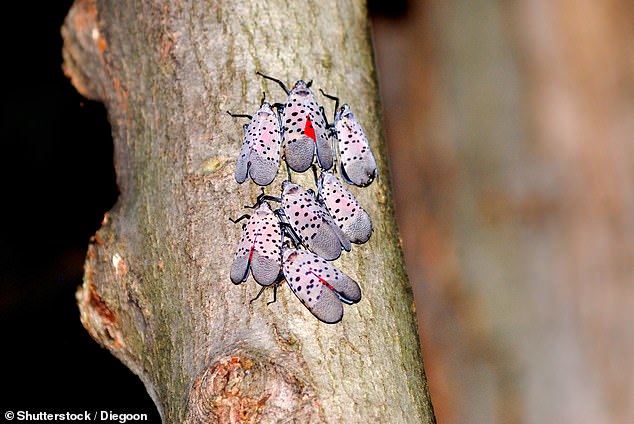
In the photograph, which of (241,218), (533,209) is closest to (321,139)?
(241,218)

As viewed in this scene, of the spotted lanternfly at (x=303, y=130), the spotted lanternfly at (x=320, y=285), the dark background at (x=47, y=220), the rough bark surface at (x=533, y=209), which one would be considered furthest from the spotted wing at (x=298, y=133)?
the dark background at (x=47, y=220)

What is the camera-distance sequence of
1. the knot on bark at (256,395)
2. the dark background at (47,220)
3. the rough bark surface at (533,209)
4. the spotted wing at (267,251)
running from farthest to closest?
1. the dark background at (47,220)
2. the rough bark surface at (533,209)
3. the spotted wing at (267,251)
4. the knot on bark at (256,395)

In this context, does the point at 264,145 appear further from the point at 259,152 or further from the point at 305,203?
the point at 305,203

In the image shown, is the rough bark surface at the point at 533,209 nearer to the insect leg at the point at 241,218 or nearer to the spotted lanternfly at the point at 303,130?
the spotted lanternfly at the point at 303,130

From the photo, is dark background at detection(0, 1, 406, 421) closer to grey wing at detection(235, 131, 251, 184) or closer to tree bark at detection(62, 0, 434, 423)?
tree bark at detection(62, 0, 434, 423)

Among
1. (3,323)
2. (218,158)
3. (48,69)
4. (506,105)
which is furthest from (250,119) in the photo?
(48,69)

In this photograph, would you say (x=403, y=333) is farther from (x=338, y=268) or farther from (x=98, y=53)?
(x=98, y=53)

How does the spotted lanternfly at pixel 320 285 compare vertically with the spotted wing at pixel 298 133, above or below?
below
